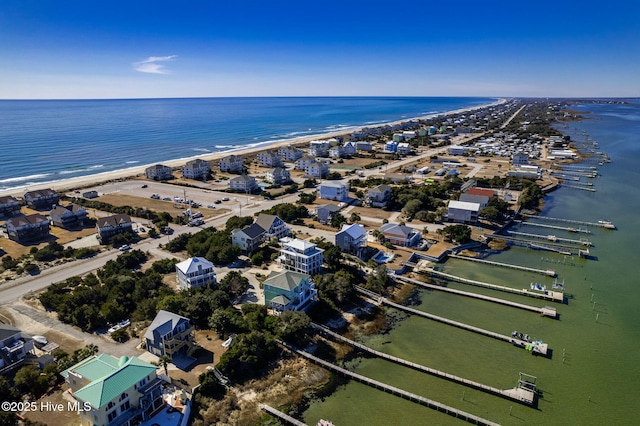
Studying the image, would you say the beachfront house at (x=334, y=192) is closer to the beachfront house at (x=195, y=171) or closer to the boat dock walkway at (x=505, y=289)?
the boat dock walkway at (x=505, y=289)

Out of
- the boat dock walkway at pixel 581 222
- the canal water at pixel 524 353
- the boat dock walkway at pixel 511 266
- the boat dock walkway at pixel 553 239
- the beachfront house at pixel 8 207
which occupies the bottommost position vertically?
the canal water at pixel 524 353

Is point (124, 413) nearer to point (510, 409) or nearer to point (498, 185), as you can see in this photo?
point (510, 409)

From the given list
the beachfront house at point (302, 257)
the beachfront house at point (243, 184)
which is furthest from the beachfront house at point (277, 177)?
the beachfront house at point (302, 257)

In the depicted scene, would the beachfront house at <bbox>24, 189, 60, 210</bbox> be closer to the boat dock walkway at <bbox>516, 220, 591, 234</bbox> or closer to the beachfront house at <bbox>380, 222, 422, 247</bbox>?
the beachfront house at <bbox>380, 222, 422, 247</bbox>

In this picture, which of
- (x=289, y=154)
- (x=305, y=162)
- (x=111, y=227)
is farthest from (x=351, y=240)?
(x=289, y=154)

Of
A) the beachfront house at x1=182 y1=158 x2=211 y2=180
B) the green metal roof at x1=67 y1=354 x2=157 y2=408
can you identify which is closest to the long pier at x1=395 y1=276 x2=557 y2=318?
the green metal roof at x1=67 y1=354 x2=157 y2=408

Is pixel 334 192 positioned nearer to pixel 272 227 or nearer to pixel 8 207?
pixel 272 227

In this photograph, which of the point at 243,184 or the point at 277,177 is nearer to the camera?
the point at 243,184

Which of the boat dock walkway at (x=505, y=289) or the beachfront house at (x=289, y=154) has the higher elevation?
the beachfront house at (x=289, y=154)
